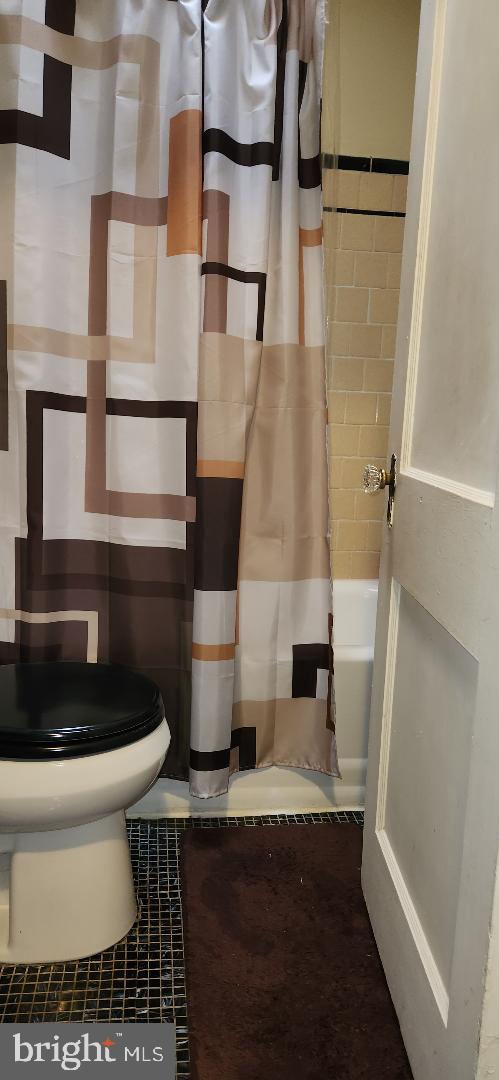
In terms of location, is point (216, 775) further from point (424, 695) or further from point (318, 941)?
point (424, 695)

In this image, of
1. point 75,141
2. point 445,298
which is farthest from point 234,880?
point 75,141

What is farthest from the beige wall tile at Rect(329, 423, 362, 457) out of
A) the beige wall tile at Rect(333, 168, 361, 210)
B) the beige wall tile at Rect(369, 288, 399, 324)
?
the beige wall tile at Rect(333, 168, 361, 210)

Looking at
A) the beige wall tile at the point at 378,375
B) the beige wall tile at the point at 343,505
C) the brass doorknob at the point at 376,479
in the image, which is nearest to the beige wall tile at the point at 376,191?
the beige wall tile at the point at 378,375

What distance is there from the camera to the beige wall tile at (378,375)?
2.23m

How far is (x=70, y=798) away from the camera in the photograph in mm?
1225

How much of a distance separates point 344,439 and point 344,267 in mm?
513

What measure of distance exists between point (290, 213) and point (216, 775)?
1.30 meters

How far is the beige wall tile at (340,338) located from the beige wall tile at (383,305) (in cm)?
4

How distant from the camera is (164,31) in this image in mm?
1513

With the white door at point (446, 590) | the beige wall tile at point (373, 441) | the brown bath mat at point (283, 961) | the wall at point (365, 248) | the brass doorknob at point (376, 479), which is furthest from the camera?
the beige wall tile at point (373, 441)

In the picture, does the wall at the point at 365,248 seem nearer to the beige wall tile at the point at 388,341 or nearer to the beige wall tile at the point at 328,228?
the beige wall tile at the point at 388,341

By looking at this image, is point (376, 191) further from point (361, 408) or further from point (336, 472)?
point (336, 472)

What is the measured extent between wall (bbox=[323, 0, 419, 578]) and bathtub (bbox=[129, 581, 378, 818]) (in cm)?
57

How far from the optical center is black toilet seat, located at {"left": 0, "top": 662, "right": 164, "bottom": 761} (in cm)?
122
